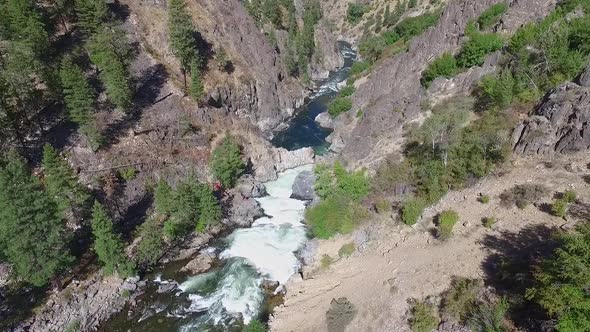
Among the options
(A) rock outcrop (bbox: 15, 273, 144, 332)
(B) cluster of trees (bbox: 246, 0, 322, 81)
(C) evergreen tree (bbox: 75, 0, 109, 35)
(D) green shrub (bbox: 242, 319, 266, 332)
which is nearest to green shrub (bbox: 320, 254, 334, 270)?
(D) green shrub (bbox: 242, 319, 266, 332)

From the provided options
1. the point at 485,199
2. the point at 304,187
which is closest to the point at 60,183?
the point at 304,187

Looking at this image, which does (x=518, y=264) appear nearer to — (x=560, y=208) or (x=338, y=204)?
(x=560, y=208)

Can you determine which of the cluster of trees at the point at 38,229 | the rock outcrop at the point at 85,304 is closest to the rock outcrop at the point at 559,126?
the cluster of trees at the point at 38,229

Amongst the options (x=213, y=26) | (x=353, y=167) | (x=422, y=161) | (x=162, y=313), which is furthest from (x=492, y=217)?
(x=213, y=26)

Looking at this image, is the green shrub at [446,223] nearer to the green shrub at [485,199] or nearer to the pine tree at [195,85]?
→ the green shrub at [485,199]

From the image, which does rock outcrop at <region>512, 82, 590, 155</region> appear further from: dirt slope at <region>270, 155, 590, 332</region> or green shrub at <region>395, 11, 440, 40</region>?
green shrub at <region>395, 11, 440, 40</region>

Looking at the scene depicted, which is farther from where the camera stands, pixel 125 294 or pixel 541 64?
pixel 541 64
